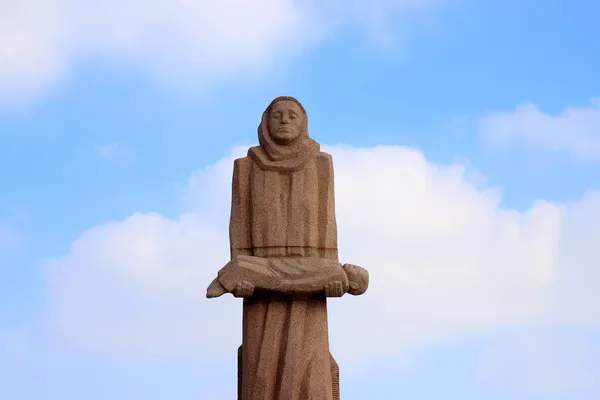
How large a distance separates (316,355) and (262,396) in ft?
2.73

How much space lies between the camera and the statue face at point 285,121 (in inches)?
555

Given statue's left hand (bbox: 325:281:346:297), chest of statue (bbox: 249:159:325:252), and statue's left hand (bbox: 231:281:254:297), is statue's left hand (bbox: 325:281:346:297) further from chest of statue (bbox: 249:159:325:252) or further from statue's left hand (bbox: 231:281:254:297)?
statue's left hand (bbox: 231:281:254:297)

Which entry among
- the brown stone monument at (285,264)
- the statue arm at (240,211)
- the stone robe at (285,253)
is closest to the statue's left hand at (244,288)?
the brown stone monument at (285,264)

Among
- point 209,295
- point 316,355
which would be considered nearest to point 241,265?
point 209,295

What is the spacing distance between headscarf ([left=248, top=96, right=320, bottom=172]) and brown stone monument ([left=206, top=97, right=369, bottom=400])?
1 centimetres

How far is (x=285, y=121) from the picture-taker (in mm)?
14117

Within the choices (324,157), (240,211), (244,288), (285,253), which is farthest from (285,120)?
(244,288)

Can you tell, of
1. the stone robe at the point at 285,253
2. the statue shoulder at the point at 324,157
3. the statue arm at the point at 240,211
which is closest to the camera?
the stone robe at the point at 285,253

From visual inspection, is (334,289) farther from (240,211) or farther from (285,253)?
(240,211)

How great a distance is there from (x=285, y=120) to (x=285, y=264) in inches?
73.7

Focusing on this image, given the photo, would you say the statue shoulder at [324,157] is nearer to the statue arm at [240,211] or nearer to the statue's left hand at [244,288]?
the statue arm at [240,211]

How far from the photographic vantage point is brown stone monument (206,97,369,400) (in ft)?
44.4

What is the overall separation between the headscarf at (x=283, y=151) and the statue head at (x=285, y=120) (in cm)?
2

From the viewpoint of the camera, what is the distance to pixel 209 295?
1366 centimetres
